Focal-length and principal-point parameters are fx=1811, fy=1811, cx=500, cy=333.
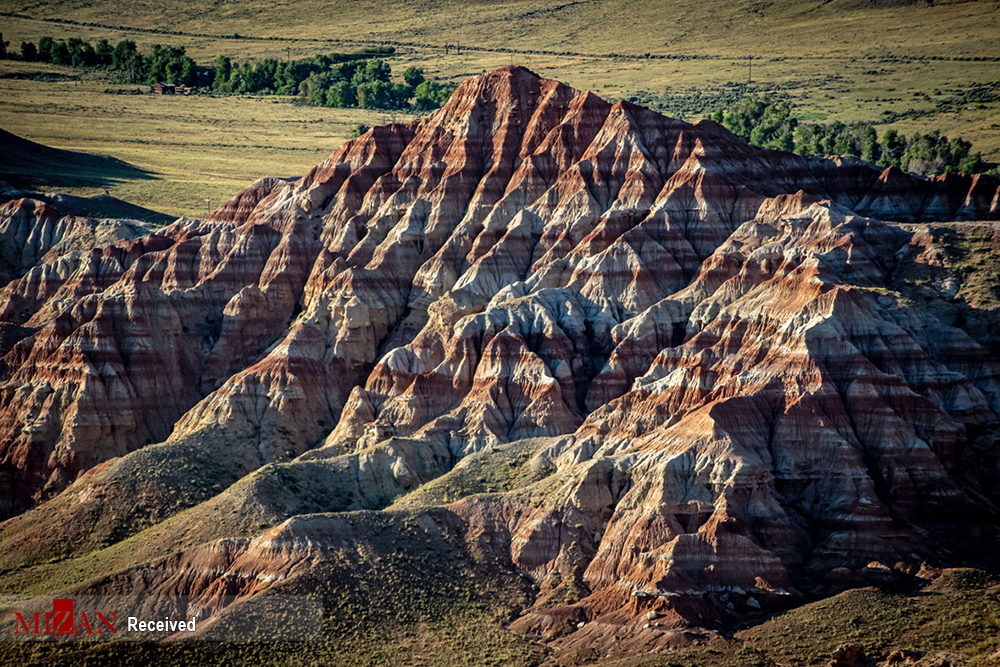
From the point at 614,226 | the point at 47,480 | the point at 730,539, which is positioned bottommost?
the point at 47,480

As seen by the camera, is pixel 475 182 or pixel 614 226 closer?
pixel 614 226

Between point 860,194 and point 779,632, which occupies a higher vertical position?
point 860,194

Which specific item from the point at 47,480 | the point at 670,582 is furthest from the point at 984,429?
the point at 47,480

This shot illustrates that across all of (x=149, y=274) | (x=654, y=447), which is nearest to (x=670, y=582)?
(x=654, y=447)

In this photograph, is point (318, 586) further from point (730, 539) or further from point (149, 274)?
point (149, 274)

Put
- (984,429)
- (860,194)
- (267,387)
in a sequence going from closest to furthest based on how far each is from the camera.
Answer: (984,429) → (267,387) → (860,194)

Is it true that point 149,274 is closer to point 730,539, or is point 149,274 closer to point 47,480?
point 47,480

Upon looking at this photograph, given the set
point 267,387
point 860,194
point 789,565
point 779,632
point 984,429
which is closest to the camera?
point 779,632
